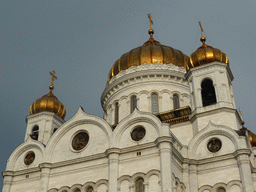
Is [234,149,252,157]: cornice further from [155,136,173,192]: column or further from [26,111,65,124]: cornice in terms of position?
[26,111,65,124]: cornice

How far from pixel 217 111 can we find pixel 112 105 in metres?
9.16

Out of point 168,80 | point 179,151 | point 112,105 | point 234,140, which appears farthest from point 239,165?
point 112,105

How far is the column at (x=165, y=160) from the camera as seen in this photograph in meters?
16.9

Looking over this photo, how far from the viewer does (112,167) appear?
1872 cm

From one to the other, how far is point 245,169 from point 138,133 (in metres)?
5.64

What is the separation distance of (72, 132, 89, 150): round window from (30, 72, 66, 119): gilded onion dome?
21.2 feet

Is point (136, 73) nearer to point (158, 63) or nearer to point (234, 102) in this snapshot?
point (158, 63)

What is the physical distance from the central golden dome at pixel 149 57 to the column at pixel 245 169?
10637 millimetres

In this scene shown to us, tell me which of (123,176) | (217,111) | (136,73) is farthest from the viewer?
(136,73)

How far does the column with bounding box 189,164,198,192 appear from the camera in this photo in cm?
1901

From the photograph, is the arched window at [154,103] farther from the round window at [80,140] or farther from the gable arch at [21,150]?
the gable arch at [21,150]

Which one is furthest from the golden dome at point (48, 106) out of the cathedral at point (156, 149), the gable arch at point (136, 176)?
the gable arch at point (136, 176)

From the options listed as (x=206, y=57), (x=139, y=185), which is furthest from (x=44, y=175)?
(x=206, y=57)

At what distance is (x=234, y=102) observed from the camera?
2248 centimetres
